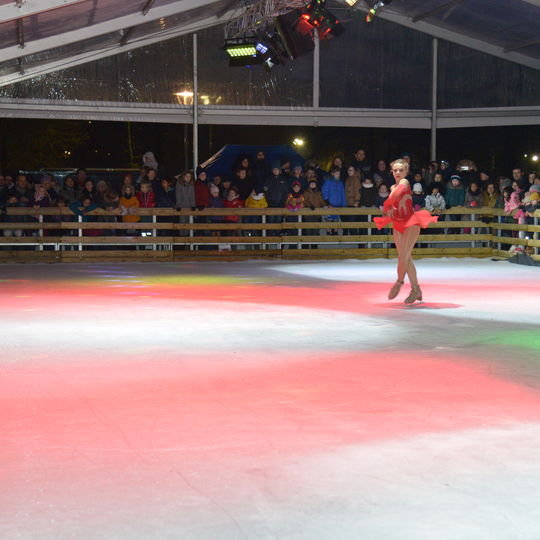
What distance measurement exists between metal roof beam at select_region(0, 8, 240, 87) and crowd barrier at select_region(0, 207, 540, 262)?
120 inches

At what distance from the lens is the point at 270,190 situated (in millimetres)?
17500

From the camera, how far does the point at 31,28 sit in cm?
1395

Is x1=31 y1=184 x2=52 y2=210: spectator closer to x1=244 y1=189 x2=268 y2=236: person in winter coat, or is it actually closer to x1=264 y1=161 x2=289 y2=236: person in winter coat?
x1=244 y1=189 x2=268 y2=236: person in winter coat

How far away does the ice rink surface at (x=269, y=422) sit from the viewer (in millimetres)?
3412

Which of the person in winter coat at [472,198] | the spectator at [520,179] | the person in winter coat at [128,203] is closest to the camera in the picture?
the person in winter coat at [128,203]

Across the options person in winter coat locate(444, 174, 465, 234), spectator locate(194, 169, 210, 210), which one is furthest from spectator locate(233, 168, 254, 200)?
person in winter coat locate(444, 174, 465, 234)

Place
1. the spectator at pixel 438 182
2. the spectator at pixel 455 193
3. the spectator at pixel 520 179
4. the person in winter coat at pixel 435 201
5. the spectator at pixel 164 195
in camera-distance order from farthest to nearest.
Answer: the spectator at pixel 455 193, the spectator at pixel 438 182, the person in winter coat at pixel 435 201, the spectator at pixel 164 195, the spectator at pixel 520 179

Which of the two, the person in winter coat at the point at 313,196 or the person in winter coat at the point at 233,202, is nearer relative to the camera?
Answer: the person in winter coat at the point at 233,202

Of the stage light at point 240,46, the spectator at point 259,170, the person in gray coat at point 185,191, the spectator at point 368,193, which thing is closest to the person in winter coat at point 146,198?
the person in gray coat at point 185,191

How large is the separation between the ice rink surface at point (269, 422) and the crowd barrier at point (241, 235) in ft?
22.8

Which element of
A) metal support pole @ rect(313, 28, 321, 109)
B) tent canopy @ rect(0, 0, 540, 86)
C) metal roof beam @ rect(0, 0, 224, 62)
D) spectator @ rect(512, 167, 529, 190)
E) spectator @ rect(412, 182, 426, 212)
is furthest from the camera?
metal support pole @ rect(313, 28, 321, 109)

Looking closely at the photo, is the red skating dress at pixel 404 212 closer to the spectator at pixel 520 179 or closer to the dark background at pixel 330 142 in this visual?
the spectator at pixel 520 179

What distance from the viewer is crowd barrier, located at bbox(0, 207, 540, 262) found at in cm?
1672

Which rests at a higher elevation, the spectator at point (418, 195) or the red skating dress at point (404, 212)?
the spectator at point (418, 195)
